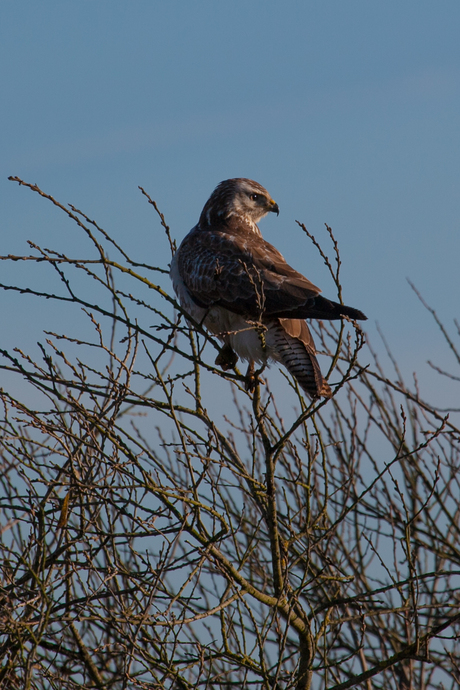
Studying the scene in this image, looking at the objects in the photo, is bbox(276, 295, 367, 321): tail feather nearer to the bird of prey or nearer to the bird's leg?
the bird of prey

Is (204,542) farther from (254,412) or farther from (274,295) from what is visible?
(274,295)

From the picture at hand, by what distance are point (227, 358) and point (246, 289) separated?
703 millimetres

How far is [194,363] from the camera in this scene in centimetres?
507

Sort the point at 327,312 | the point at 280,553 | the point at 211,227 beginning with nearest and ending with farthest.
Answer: the point at 280,553 < the point at 327,312 < the point at 211,227

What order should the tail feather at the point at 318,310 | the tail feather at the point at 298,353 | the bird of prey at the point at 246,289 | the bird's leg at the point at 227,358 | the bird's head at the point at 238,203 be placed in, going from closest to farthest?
the tail feather at the point at 318,310 < the tail feather at the point at 298,353 < the bird of prey at the point at 246,289 < the bird's leg at the point at 227,358 < the bird's head at the point at 238,203

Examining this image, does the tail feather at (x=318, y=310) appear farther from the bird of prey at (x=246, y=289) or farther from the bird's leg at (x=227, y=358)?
the bird's leg at (x=227, y=358)

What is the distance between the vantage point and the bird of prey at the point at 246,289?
5664mm

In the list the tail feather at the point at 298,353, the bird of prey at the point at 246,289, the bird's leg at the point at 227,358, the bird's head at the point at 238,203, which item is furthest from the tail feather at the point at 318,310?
the bird's head at the point at 238,203

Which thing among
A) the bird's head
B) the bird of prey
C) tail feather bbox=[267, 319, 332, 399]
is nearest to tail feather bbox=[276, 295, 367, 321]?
the bird of prey

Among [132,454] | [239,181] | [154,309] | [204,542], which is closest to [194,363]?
[154,309]

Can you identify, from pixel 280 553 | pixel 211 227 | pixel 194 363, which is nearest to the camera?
pixel 280 553

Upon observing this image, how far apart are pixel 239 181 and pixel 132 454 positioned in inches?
170

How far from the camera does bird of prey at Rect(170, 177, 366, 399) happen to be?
5664 millimetres

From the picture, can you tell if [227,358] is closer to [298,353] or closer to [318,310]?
[298,353]
